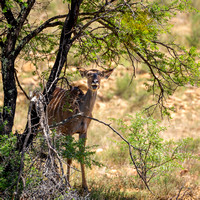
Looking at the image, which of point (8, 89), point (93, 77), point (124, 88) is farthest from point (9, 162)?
point (124, 88)

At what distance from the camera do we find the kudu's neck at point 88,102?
7.26 metres

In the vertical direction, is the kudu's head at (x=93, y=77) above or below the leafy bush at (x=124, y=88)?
below

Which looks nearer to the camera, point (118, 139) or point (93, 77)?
point (93, 77)

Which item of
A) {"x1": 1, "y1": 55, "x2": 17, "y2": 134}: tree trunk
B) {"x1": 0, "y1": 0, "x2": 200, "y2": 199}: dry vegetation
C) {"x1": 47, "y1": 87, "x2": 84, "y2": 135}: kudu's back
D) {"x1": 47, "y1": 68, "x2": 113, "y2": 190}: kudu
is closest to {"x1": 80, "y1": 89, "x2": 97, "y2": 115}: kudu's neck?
{"x1": 47, "y1": 68, "x2": 113, "y2": 190}: kudu

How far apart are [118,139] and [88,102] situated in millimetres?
4265

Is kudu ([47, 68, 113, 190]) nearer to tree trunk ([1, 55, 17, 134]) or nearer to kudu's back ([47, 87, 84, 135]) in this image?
kudu's back ([47, 87, 84, 135])

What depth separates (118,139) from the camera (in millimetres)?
11273

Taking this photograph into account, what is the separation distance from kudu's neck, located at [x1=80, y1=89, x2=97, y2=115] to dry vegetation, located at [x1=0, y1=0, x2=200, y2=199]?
92 cm

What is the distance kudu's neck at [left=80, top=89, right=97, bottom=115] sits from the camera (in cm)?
726

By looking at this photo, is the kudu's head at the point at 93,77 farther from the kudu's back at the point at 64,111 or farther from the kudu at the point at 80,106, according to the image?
the kudu's back at the point at 64,111

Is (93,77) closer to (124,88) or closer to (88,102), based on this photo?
(88,102)

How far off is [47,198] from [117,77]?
482 inches

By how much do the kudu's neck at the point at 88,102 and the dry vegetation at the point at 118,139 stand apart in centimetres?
92

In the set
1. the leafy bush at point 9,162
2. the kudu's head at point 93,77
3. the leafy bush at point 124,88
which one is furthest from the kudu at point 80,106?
the leafy bush at point 124,88
